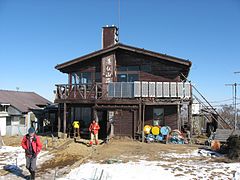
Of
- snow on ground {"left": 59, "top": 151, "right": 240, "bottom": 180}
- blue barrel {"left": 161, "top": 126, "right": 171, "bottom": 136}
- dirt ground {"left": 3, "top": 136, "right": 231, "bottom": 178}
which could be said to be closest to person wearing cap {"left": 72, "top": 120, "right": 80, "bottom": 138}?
dirt ground {"left": 3, "top": 136, "right": 231, "bottom": 178}

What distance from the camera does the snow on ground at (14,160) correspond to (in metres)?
10.9

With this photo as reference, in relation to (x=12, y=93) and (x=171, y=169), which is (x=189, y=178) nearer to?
(x=171, y=169)

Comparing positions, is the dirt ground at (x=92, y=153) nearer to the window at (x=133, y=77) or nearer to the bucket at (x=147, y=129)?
the bucket at (x=147, y=129)

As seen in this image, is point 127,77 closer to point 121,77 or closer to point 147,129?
point 121,77

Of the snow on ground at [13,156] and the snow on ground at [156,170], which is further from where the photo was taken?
the snow on ground at [13,156]

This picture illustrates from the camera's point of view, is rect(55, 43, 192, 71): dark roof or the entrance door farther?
the entrance door

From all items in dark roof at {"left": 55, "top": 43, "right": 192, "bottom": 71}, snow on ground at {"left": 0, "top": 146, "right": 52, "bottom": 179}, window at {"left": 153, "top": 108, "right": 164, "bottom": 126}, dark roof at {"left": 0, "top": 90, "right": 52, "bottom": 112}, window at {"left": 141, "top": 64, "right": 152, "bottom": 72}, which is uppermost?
dark roof at {"left": 55, "top": 43, "right": 192, "bottom": 71}

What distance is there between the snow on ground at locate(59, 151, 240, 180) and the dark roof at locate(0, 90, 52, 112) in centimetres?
1719

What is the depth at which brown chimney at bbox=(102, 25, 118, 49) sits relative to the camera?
926 inches

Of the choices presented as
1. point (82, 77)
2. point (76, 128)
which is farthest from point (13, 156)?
point (82, 77)

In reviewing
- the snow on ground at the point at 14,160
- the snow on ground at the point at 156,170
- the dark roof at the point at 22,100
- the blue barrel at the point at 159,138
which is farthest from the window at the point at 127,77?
the dark roof at the point at 22,100

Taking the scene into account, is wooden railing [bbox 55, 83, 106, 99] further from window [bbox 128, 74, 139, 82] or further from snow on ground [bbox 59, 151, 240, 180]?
snow on ground [bbox 59, 151, 240, 180]

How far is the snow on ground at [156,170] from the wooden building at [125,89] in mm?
7195

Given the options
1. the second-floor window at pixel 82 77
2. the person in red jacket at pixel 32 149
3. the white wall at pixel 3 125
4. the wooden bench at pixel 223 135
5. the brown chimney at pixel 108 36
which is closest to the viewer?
the person in red jacket at pixel 32 149
